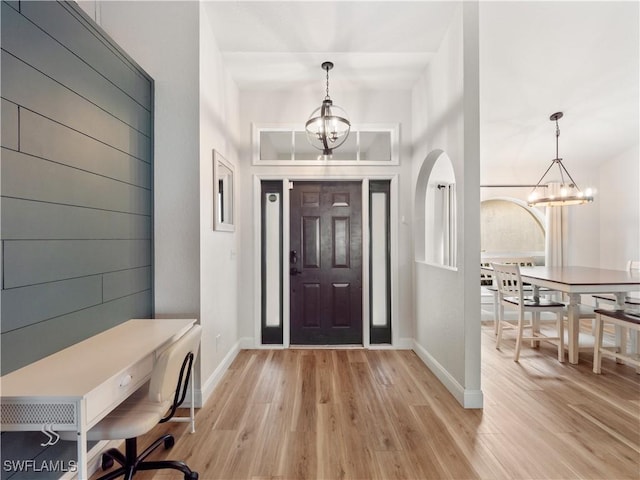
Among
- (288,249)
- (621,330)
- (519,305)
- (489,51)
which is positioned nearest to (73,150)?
(288,249)

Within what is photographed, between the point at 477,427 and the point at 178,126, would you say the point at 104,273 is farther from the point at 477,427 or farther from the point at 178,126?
the point at 477,427

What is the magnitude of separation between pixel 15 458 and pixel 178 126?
2163 mm

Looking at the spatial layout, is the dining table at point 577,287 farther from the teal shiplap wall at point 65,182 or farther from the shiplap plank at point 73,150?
the shiplap plank at point 73,150

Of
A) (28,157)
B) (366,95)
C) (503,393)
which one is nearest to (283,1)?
(366,95)

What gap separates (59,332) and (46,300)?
19 centimetres

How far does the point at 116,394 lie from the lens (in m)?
1.39

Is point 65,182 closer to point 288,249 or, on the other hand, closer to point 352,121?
point 288,249

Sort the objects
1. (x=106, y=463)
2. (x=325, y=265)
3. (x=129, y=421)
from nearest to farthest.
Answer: (x=129, y=421), (x=106, y=463), (x=325, y=265)

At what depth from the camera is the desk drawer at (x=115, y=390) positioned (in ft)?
4.03

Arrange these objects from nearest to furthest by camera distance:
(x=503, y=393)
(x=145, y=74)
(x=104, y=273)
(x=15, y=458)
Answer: (x=15, y=458)
(x=104, y=273)
(x=145, y=74)
(x=503, y=393)

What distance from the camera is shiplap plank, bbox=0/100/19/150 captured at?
132 cm

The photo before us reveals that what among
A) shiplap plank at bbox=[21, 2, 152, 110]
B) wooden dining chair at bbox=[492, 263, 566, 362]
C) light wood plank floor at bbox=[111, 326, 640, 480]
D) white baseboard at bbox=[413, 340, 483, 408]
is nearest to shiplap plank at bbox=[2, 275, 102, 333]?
light wood plank floor at bbox=[111, 326, 640, 480]

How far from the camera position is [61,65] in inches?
64.5

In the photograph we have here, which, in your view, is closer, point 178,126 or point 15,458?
point 15,458
